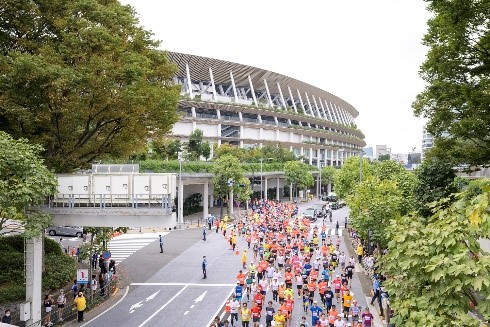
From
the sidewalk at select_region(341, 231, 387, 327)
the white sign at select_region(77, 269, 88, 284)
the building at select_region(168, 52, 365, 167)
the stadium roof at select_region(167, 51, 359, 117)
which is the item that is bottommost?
the sidewalk at select_region(341, 231, 387, 327)

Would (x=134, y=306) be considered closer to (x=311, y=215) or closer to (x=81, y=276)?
(x=81, y=276)

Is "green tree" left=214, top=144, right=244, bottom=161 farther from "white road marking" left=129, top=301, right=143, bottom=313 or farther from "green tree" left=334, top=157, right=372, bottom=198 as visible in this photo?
"white road marking" left=129, top=301, right=143, bottom=313

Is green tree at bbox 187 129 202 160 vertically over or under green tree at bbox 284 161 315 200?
over

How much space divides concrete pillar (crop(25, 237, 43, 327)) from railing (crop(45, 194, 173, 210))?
1850mm

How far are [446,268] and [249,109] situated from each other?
82011 millimetres

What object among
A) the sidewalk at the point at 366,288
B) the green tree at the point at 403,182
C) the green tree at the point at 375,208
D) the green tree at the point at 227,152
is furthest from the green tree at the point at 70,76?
the green tree at the point at 227,152

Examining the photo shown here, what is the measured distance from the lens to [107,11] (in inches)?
878

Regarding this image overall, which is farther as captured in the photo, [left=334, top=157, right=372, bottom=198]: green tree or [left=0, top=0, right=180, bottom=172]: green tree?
[left=334, top=157, right=372, bottom=198]: green tree

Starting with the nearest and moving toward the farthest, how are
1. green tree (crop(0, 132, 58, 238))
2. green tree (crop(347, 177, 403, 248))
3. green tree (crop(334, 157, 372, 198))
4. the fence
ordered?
green tree (crop(0, 132, 58, 238)) → the fence → green tree (crop(347, 177, 403, 248)) → green tree (crop(334, 157, 372, 198))

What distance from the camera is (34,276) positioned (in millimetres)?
19109

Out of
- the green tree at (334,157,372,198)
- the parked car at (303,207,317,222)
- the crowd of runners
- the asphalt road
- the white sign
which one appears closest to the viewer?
the crowd of runners

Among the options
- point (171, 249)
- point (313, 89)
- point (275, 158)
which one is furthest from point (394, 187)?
point (313, 89)

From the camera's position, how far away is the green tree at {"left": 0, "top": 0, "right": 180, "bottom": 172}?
67.8 ft

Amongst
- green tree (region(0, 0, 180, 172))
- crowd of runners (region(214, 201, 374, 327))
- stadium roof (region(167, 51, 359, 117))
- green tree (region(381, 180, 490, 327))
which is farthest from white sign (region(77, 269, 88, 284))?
stadium roof (region(167, 51, 359, 117))
